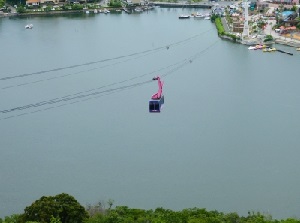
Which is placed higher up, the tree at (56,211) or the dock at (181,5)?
the tree at (56,211)

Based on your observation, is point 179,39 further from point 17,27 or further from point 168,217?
point 168,217

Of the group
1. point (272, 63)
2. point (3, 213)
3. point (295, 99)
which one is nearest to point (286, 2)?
point (272, 63)

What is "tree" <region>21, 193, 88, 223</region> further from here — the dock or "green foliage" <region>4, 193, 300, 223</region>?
the dock

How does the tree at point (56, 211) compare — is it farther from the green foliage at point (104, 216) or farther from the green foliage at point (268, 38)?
the green foliage at point (268, 38)

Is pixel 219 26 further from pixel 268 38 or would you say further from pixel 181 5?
pixel 181 5

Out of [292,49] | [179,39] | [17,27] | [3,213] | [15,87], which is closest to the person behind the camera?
[3,213]

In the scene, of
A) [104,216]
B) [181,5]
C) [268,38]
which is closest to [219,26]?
[268,38]

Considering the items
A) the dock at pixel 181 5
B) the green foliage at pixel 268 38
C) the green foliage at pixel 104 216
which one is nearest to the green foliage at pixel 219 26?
the green foliage at pixel 268 38

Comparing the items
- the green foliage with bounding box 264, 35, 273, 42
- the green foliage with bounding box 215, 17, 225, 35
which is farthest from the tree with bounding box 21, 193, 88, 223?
the green foliage with bounding box 215, 17, 225, 35
